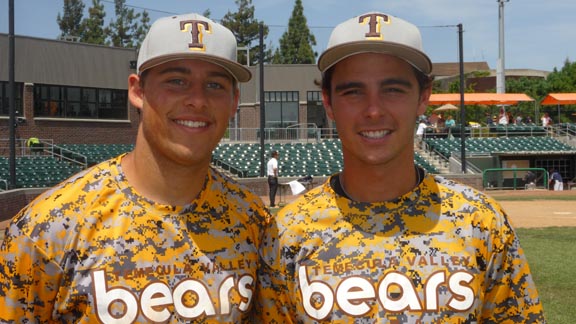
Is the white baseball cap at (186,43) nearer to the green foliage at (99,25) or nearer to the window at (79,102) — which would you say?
the window at (79,102)

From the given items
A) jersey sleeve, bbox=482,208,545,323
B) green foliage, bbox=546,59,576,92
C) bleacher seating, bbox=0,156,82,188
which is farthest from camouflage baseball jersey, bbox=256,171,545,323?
green foliage, bbox=546,59,576,92

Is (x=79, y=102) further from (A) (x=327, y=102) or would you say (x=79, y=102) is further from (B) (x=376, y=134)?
(B) (x=376, y=134)

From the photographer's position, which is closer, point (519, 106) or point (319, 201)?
point (319, 201)

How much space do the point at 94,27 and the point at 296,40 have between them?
66.7 ft

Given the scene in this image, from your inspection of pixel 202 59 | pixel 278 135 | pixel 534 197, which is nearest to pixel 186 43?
pixel 202 59

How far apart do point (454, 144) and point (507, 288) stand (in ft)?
102

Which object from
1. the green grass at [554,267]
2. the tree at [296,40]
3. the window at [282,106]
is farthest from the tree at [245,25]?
the green grass at [554,267]

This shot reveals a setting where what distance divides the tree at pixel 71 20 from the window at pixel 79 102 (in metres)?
31.3

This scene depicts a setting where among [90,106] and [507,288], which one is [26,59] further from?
[507,288]

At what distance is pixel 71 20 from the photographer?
62.9m

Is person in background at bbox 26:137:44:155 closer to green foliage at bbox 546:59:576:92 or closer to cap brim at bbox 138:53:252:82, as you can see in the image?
cap brim at bbox 138:53:252:82

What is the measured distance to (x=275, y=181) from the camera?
20344 millimetres

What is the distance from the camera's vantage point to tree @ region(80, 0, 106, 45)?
61731 millimetres

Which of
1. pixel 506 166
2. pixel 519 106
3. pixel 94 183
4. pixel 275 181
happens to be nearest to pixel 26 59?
pixel 275 181
